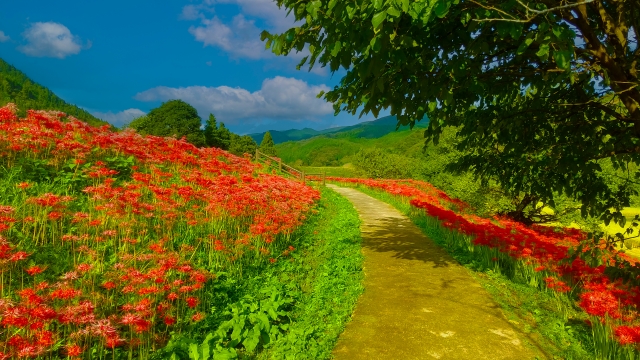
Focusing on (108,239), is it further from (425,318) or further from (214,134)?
(214,134)

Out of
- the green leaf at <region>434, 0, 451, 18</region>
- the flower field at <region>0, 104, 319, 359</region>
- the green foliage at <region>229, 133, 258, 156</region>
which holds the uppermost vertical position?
the green foliage at <region>229, 133, 258, 156</region>

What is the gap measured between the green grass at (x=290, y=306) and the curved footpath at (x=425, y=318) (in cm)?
30

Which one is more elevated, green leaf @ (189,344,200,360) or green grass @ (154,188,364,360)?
green leaf @ (189,344,200,360)

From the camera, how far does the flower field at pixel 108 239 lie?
3270mm

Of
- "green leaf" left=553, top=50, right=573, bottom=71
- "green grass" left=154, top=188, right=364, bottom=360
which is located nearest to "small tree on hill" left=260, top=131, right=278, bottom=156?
"green grass" left=154, top=188, right=364, bottom=360

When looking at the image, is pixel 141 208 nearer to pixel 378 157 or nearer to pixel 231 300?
pixel 231 300

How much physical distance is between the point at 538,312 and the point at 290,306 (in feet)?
12.9

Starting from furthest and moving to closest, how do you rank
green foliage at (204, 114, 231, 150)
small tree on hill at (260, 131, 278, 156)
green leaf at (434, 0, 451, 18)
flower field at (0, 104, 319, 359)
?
1. small tree on hill at (260, 131, 278, 156)
2. green foliage at (204, 114, 231, 150)
3. flower field at (0, 104, 319, 359)
4. green leaf at (434, 0, 451, 18)

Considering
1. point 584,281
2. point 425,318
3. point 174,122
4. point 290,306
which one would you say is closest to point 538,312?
point 584,281

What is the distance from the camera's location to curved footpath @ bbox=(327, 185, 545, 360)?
13.2ft

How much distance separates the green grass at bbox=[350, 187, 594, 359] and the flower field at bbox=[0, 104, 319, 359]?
437 centimetres

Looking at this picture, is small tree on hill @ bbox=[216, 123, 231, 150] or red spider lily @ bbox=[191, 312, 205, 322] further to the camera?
small tree on hill @ bbox=[216, 123, 231, 150]

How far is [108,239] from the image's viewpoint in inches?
211

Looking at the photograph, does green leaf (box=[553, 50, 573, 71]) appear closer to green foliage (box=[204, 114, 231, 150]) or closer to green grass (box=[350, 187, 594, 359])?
green grass (box=[350, 187, 594, 359])
